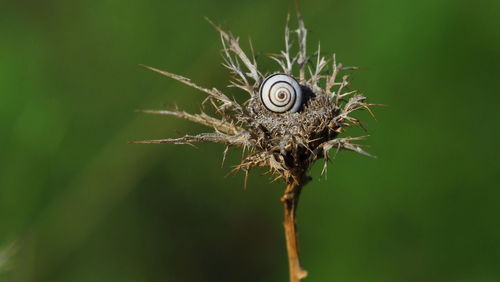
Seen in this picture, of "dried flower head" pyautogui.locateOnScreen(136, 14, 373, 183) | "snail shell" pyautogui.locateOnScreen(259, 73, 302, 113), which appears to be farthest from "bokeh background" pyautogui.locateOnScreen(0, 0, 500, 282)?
"snail shell" pyautogui.locateOnScreen(259, 73, 302, 113)

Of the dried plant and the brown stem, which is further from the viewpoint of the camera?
the brown stem

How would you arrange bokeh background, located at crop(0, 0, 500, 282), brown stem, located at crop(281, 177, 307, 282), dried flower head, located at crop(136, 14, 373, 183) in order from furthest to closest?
bokeh background, located at crop(0, 0, 500, 282)
brown stem, located at crop(281, 177, 307, 282)
dried flower head, located at crop(136, 14, 373, 183)

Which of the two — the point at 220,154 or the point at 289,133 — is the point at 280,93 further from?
the point at 220,154

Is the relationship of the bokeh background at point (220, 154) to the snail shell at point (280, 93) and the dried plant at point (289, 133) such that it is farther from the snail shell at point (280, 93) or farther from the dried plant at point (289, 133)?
the snail shell at point (280, 93)

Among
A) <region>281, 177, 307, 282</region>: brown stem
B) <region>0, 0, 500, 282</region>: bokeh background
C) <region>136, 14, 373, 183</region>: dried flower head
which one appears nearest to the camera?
<region>136, 14, 373, 183</region>: dried flower head

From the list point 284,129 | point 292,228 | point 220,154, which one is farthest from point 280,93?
point 220,154

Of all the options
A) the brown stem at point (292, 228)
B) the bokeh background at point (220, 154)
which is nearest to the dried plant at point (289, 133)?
the brown stem at point (292, 228)

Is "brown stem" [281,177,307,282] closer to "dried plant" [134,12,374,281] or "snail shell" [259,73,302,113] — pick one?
"dried plant" [134,12,374,281]

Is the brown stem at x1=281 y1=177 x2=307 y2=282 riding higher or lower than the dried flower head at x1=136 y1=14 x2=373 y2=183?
lower
